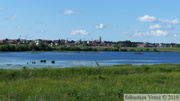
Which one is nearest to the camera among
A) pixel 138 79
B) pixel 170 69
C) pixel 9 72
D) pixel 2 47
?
pixel 138 79

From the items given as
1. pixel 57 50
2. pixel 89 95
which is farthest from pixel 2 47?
pixel 89 95

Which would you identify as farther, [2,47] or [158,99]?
[2,47]

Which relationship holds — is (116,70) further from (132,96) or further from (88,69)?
(132,96)

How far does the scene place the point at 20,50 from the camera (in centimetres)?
Answer: 14650

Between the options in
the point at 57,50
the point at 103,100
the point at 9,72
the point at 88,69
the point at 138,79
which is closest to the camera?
the point at 103,100

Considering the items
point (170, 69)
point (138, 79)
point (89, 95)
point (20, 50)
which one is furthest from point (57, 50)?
point (89, 95)

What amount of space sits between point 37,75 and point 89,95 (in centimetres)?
1711

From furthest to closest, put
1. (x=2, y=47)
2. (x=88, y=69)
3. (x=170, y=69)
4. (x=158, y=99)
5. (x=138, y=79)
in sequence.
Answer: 1. (x=2, y=47)
2. (x=170, y=69)
3. (x=88, y=69)
4. (x=138, y=79)
5. (x=158, y=99)

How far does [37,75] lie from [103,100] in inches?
706

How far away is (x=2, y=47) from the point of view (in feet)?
459

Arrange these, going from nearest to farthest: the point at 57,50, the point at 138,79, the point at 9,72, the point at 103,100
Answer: the point at 103,100, the point at 138,79, the point at 9,72, the point at 57,50

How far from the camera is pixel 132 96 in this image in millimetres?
11430

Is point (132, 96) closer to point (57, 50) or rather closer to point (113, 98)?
point (113, 98)

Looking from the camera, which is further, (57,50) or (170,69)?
(57,50)
